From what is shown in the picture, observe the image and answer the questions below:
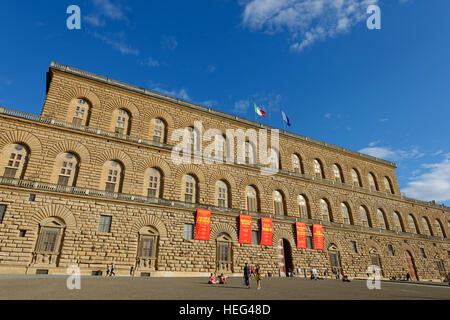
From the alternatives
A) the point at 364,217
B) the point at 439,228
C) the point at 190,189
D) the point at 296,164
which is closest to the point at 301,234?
the point at 296,164

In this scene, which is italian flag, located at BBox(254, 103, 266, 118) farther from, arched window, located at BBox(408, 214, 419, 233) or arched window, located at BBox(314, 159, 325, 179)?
arched window, located at BBox(408, 214, 419, 233)

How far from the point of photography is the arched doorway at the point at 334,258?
1018 inches

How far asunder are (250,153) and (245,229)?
830 cm

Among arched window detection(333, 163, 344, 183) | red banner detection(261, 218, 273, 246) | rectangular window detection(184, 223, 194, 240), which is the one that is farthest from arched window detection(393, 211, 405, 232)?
rectangular window detection(184, 223, 194, 240)

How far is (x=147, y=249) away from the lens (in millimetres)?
19141

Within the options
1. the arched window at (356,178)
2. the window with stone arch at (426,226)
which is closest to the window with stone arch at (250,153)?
the arched window at (356,178)

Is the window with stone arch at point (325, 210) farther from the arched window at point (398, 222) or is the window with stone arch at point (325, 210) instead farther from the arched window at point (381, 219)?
the arched window at point (398, 222)

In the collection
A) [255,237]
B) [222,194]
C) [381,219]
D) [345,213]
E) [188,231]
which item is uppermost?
[222,194]

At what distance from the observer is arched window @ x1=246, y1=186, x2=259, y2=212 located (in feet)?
81.4

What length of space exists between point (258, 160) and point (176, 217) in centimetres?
1096

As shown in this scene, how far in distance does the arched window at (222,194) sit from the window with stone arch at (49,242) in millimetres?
12098

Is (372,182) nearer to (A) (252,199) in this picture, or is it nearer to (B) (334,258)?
(B) (334,258)

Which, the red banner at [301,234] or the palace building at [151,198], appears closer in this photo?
the palace building at [151,198]
